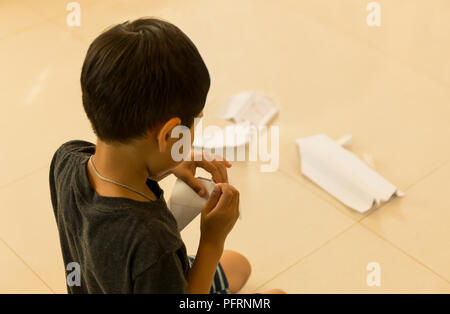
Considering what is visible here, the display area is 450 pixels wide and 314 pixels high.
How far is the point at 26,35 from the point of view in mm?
2248

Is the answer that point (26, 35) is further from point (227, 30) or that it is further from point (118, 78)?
point (118, 78)

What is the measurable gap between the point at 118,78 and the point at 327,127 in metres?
1.20

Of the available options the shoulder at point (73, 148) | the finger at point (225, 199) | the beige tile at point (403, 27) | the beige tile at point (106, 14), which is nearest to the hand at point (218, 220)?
the finger at point (225, 199)

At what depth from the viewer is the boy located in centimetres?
72

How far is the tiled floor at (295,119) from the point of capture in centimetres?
146

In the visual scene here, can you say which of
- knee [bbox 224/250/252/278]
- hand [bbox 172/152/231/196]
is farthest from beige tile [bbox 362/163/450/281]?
hand [bbox 172/152/231/196]

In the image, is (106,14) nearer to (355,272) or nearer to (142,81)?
(355,272)

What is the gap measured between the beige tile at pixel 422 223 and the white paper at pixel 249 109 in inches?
19.1

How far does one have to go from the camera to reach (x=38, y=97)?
1.96 metres

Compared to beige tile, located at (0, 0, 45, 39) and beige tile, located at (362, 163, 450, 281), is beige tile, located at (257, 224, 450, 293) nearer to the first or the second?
beige tile, located at (362, 163, 450, 281)

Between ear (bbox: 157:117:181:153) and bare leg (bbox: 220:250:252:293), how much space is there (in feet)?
2.14

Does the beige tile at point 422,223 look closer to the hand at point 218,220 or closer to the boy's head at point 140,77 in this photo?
the hand at point 218,220
